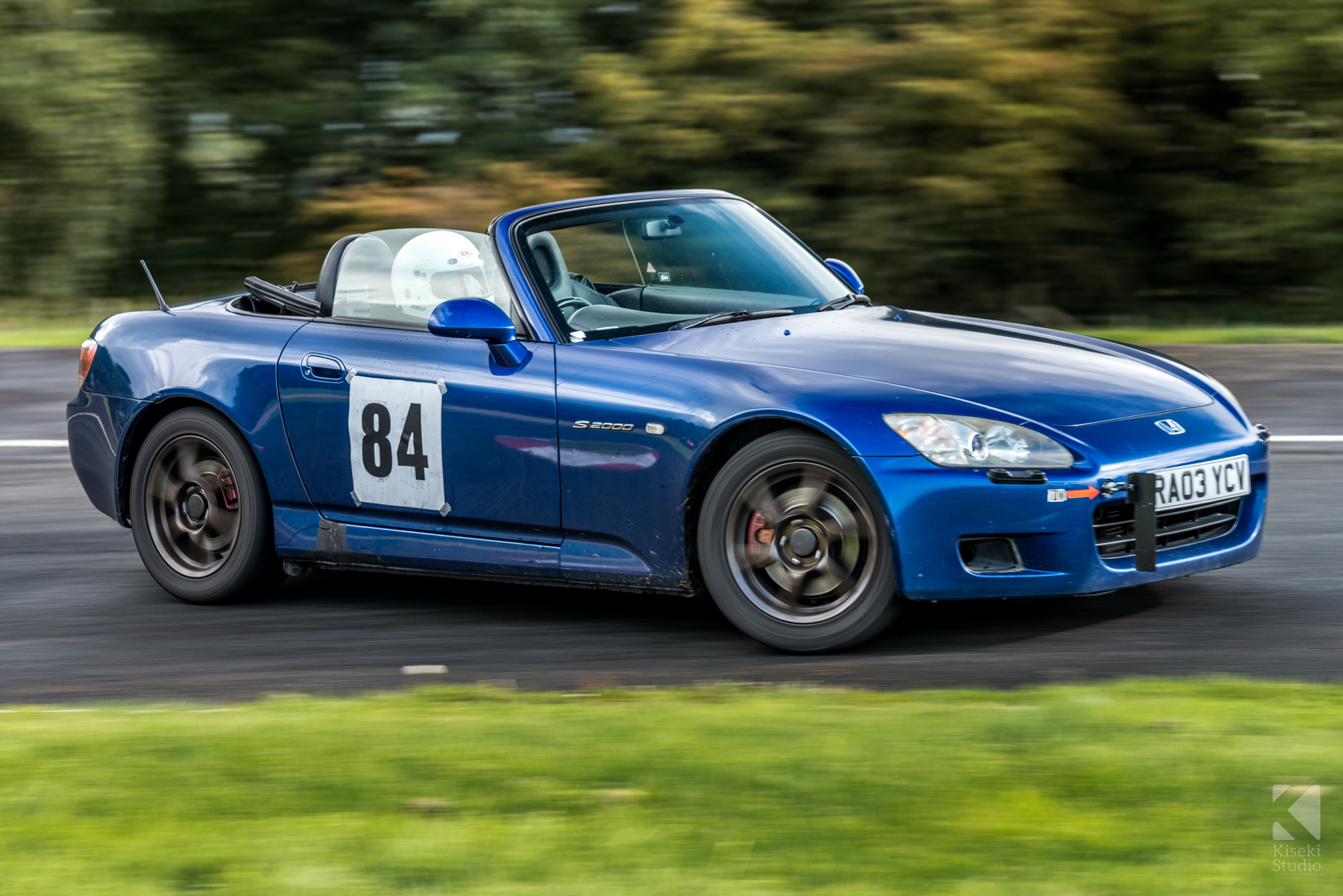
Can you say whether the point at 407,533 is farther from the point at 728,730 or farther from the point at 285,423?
the point at 728,730

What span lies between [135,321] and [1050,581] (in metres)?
3.95

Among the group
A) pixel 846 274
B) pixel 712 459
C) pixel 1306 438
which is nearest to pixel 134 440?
pixel 712 459

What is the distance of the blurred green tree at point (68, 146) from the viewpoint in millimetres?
19359

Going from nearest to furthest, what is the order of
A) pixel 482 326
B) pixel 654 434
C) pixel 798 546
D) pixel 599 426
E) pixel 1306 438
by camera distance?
pixel 798 546 < pixel 654 434 < pixel 599 426 < pixel 482 326 < pixel 1306 438

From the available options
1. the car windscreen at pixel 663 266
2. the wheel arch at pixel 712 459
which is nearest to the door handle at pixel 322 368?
the car windscreen at pixel 663 266

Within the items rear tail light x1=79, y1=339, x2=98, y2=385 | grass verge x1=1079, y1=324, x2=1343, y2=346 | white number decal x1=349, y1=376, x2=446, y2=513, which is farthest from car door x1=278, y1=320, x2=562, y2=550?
grass verge x1=1079, y1=324, x2=1343, y2=346

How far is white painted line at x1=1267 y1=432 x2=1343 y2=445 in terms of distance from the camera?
895 cm

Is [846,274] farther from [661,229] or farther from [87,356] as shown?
[87,356]

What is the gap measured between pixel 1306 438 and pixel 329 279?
17.2ft

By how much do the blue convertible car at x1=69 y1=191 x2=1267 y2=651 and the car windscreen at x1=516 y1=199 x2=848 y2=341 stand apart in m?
0.01

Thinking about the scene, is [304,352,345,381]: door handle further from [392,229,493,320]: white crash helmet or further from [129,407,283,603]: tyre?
[129,407,283,603]: tyre

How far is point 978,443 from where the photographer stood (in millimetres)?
5145

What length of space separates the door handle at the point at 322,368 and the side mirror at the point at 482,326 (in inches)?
20.1

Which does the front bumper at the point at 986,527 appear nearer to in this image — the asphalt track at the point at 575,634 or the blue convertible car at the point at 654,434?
the blue convertible car at the point at 654,434
